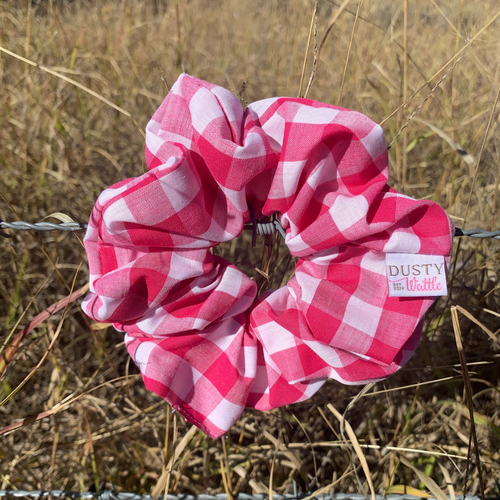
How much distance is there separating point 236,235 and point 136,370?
694mm

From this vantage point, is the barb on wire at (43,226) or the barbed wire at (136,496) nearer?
the barb on wire at (43,226)

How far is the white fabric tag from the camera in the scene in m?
0.42

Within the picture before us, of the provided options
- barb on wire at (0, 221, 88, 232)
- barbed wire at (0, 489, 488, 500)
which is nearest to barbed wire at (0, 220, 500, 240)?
barb on wire at (0, 221, 88, 232)

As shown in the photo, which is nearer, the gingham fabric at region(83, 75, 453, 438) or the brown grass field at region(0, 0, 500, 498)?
the gingham fabric at region(83, 75, 453, 438)

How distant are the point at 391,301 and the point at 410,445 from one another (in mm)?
496

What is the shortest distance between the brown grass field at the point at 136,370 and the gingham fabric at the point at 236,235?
0.14 meters

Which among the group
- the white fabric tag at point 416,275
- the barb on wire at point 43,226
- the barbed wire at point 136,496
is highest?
the white fabric tag at point 416,275

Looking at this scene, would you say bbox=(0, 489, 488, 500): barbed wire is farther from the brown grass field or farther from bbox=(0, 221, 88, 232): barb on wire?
bbox=(0, 221, 88, 232): barb on wire

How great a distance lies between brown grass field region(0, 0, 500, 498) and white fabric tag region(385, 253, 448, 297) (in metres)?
0.09

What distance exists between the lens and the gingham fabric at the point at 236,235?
399 mm

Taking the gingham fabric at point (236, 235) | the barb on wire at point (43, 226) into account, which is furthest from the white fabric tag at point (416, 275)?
the barb on wire at point (43, 226)

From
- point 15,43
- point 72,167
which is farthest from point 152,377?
point 15,43

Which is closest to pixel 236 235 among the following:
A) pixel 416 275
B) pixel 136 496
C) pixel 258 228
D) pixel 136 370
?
pixel 258 228

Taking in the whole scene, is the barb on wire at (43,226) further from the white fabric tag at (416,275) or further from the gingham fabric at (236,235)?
the white fabric tag at (416,275)
